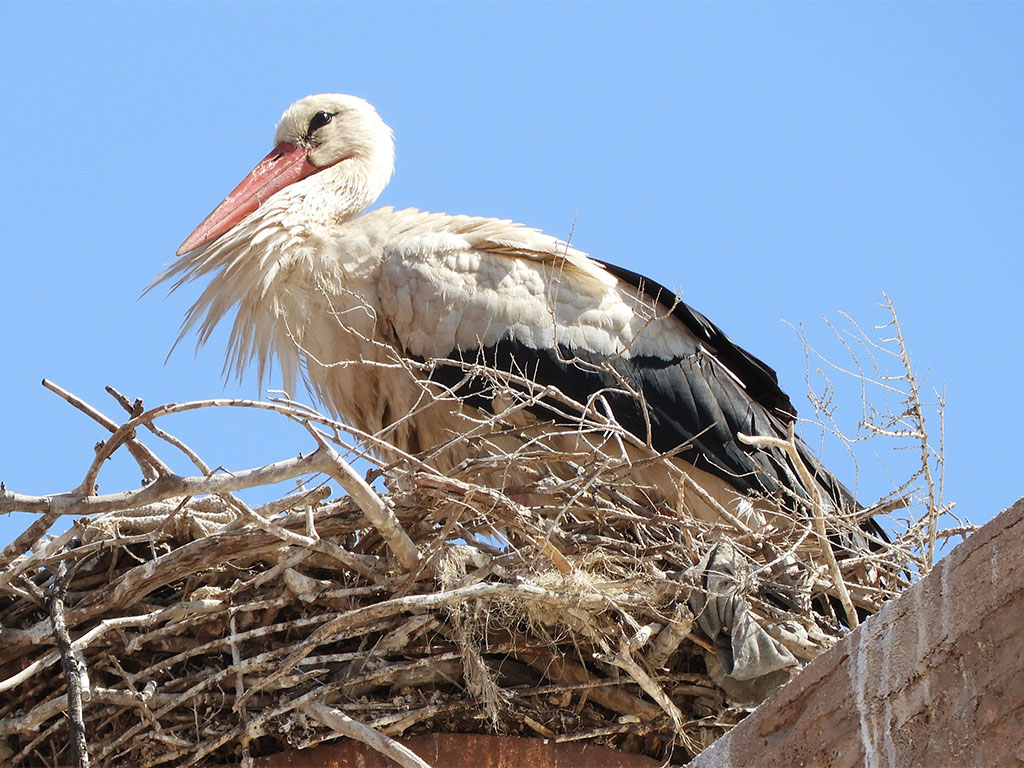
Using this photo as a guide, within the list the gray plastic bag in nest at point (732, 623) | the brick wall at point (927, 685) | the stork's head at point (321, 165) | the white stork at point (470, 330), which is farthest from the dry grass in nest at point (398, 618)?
the stork's head at point (321, 165)

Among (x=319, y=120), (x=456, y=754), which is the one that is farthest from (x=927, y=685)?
(x=319, y=120)

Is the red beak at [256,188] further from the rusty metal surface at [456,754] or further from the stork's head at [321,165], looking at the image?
the rusty metal surface at [456,754]

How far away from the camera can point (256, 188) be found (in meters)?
6.27

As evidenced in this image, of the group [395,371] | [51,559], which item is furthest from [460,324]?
[51,559]

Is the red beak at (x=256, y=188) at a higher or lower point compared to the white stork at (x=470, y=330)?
higher

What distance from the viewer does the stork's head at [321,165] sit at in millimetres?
5992

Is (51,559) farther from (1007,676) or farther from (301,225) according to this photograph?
(1007,676)

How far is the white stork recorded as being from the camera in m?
5.30

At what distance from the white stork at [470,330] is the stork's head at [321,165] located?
0.12m

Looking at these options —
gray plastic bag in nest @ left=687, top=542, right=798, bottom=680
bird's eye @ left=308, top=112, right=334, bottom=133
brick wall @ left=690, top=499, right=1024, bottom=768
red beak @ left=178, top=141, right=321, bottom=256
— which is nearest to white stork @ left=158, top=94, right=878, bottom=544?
red beak @ left=178, top=141, right=321, bottom=256

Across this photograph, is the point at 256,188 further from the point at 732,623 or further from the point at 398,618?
the point at 732,623

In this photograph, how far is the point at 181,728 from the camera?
402cm

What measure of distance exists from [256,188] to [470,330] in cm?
142

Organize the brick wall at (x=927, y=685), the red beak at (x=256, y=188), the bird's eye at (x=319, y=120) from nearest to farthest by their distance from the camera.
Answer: the brick wall at (x=927, y=685) → the red beak at (x=256, y=188) → the bird's eye at (x=319, y=120)
